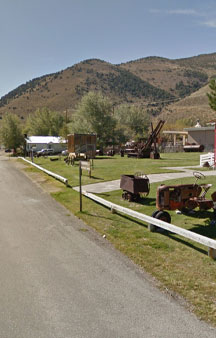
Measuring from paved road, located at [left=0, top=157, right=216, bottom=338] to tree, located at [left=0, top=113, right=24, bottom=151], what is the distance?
69.7 meters

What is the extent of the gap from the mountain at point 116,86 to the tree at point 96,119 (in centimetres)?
6733

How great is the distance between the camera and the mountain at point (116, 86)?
145000 millimetres

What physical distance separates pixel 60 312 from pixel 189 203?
541 centimetres

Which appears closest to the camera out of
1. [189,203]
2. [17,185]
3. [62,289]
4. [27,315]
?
[27,315]

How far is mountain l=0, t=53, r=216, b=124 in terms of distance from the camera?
145000mm

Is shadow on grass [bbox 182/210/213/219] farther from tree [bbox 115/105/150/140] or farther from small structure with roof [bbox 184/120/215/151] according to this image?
tree [bbox 115/105/150/140]

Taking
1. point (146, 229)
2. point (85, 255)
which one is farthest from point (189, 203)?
point (85, 255)

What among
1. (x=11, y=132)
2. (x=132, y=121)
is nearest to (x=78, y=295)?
(x=132, y=121)

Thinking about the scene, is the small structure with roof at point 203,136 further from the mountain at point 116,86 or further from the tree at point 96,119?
the mountain at point 116,86

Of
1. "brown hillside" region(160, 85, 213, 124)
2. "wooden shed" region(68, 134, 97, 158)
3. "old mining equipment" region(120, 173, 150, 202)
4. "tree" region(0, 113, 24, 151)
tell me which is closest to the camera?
"old mining equipment" region(120, 173, 150, 202)

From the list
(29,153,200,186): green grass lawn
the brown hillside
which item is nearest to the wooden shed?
(29,153,200,186): green grass lawn

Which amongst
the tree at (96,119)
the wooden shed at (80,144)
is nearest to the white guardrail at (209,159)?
the wooden shed at (80,144)

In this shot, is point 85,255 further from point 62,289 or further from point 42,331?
point 42,331

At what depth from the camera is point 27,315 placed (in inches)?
161
